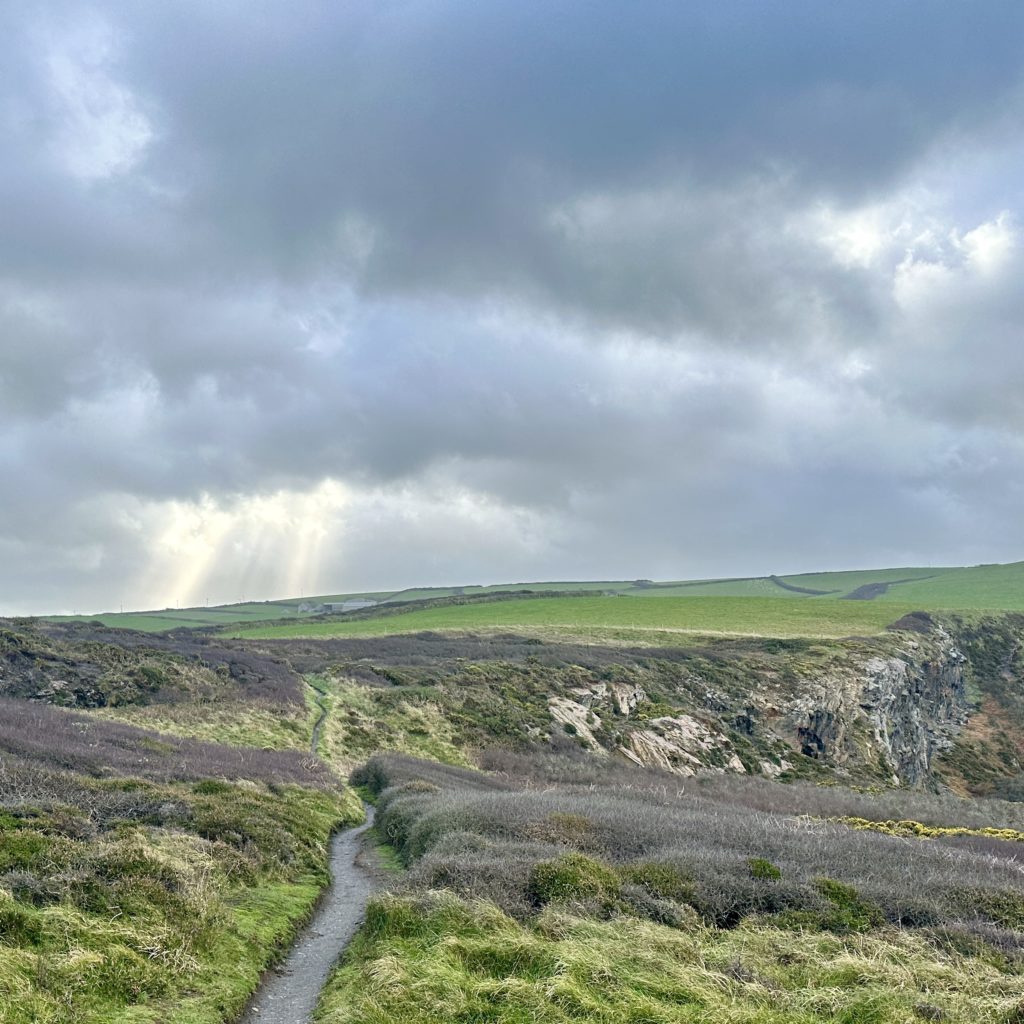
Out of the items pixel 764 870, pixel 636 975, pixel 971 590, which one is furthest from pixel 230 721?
pixel 971 590

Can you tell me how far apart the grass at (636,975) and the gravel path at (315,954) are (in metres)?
0.64

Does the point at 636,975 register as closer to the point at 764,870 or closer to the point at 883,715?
the point at 764,870

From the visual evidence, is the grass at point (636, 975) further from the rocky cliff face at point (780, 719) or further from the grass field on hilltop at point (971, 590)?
the grass field on hilltop at point (971, 590)

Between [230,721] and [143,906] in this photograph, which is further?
[230,721]

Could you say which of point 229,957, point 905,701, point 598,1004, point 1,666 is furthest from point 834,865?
point 905,701

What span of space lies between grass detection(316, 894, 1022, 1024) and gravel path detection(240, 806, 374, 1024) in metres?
0.64

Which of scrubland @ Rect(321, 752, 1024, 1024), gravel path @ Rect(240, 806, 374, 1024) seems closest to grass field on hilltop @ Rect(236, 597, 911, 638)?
scrubland @ Rect(321, 752, 1024, 1024)

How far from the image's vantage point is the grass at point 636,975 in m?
9.46

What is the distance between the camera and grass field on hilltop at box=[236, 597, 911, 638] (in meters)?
94.2

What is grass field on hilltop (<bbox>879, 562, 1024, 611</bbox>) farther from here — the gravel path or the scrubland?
the gravel path

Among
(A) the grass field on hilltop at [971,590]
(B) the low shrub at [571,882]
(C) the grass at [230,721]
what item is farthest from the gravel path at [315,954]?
(A) the grass field on hilltop at [971,590]

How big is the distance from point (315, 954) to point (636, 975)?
21.5 feet

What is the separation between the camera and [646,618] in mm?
104000

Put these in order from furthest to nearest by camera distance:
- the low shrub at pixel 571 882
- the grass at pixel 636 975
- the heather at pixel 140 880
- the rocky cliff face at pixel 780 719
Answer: the rocky cliff face at pixel 780 719, the low shrub at pixel 571 882, the heather at pixel 140 880, the grass at pixel 636 975
